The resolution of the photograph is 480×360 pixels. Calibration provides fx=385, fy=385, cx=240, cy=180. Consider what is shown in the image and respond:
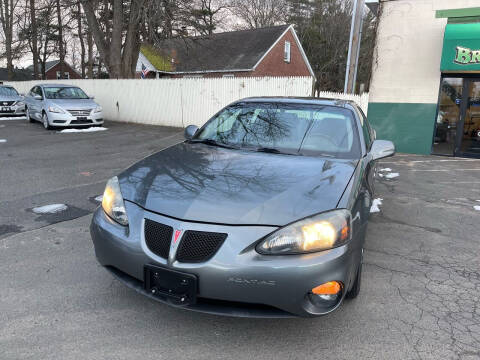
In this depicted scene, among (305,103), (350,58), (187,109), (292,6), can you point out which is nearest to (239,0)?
(292,6)

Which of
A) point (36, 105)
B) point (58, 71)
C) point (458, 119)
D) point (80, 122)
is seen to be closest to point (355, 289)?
point (458, 119)

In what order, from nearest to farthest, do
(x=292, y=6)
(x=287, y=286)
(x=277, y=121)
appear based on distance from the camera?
(x=287, y=286)
(x=277, y=121)
(x=292, y=6)

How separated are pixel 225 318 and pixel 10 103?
18.0m

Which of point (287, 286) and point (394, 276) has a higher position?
point (287, 286)

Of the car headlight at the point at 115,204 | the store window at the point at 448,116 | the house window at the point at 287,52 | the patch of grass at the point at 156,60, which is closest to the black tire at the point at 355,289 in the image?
the car headlight at the point at 115,204

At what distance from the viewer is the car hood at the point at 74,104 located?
13.0 meters

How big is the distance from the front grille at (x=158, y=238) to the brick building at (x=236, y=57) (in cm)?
2657

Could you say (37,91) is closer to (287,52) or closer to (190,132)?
(190,132)

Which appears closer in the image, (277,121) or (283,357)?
(283,357)

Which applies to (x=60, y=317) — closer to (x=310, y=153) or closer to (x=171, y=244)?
(x=171, y=244)

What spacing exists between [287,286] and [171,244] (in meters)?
0.75

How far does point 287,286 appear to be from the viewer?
89.3 inches

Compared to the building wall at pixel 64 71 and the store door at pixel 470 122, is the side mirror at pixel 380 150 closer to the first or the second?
the store door at pixel 470 122

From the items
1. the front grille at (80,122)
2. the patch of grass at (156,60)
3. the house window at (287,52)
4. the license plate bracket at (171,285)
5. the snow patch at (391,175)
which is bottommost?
the snow patch at (391,175)
